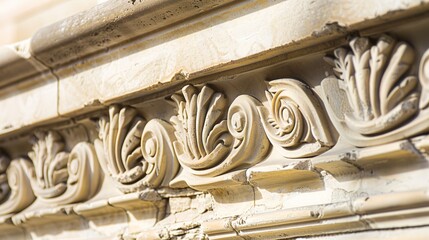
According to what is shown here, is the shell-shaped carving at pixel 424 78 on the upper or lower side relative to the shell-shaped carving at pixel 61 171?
lower

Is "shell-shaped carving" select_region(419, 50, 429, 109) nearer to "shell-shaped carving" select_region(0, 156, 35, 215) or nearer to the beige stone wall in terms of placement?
the beige stone wall

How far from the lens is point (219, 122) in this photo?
1.54m

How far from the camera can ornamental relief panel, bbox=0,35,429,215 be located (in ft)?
4.15

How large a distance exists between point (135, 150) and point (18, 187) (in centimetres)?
44

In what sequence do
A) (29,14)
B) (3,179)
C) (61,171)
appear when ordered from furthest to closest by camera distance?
(29,14), (3,179), (61,171)

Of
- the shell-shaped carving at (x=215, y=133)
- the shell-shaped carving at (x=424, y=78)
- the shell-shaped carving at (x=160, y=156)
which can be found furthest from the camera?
the shell-shaped carving at (x=160, y=156)

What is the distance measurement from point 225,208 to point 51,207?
541 mm

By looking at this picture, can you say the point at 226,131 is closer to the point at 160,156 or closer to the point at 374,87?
the point at 160,156

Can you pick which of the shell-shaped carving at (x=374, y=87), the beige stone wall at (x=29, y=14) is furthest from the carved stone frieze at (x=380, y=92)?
the beige stone wall at (x=29, y=14)

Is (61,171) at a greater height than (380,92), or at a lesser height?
greater

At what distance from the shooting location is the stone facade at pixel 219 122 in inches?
49.8

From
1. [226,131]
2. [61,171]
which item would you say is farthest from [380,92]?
[61,171]

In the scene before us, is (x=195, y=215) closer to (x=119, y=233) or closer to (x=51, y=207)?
(x=119, y=233)

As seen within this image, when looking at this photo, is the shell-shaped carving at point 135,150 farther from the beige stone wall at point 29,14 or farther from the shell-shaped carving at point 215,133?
the beige stone wall at point 29,14
